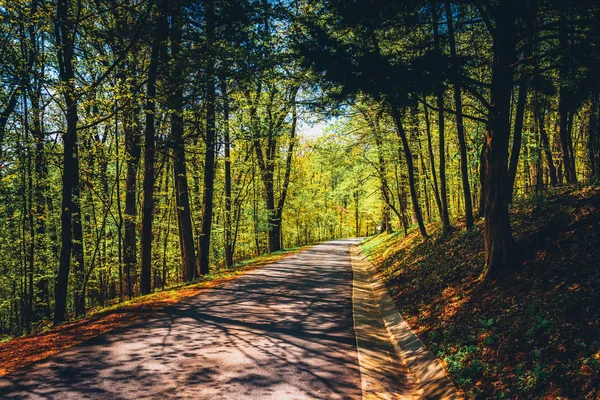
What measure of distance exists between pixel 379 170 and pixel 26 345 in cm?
1720

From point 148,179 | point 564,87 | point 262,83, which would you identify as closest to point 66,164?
point 148,179

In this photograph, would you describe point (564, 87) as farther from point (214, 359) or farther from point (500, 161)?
point (214, 359)

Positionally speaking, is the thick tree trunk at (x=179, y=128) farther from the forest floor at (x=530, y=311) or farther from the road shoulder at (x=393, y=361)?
the forest floor at (x=530, y=311)

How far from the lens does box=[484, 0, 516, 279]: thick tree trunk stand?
641 centimetres

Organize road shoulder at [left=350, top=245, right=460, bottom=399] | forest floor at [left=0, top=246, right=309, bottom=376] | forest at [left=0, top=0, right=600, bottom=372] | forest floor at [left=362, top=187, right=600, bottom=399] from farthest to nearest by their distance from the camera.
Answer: forest at [left=0, top=0, right=600, bottom=372] → forest floor at [left=0, top=246, right=309, bottom=376] → road shoulder at [left=350, top=245, right=460, bottom=399] → forest floor at [left=362, top=187, right=600, bottom=399]

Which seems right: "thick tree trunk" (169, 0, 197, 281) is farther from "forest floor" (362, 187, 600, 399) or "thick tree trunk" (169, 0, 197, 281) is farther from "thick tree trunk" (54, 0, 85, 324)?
"forest floor" (362, 187, 600, 399)

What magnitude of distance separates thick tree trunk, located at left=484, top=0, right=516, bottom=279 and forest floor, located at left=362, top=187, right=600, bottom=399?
359mm

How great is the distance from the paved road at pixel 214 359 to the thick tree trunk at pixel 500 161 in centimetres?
330

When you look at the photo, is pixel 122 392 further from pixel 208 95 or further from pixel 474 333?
pixel 208 95

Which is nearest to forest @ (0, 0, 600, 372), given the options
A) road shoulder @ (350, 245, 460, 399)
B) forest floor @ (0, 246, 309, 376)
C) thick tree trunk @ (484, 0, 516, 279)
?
thick tree trunk @ (484, 0, 516, 279)

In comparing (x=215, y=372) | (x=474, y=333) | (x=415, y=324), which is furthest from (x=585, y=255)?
(x=215, y=372)

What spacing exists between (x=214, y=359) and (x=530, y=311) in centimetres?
458

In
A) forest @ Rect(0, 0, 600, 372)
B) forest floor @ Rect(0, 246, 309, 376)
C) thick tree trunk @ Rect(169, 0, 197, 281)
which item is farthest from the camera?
thick tree trunk @ Rect(169, 0, 197, 281)

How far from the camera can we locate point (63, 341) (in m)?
5.83
